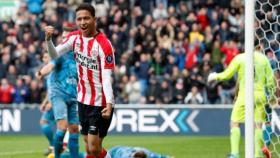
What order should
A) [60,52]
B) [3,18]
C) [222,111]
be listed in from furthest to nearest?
[3,18] → [222,111] → [60,52]

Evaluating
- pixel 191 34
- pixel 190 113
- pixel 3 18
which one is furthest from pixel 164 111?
pixel 3 18

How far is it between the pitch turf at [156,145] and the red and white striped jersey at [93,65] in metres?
4.77

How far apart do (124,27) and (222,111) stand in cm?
547

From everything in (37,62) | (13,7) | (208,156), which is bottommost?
(208,156)

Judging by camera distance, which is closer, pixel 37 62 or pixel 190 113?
pixel 190 113

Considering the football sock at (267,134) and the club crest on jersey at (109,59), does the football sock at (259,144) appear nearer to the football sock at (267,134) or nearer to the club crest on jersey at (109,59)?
the football sock at (267,134)

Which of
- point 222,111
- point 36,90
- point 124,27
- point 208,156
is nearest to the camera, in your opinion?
point 208,156

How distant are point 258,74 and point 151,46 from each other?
12836mm

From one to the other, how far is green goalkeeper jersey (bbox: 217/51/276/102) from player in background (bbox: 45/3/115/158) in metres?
2.29

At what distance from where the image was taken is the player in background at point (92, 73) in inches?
413

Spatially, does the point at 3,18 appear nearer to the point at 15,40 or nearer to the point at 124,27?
the point at 15,40

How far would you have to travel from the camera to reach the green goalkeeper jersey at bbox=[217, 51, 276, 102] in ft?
41.2

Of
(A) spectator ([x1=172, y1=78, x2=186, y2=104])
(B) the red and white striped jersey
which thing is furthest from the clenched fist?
(A) spectator ([x1=172, y1=78, x2=186, y2=104])

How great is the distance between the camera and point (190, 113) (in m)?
22.4
